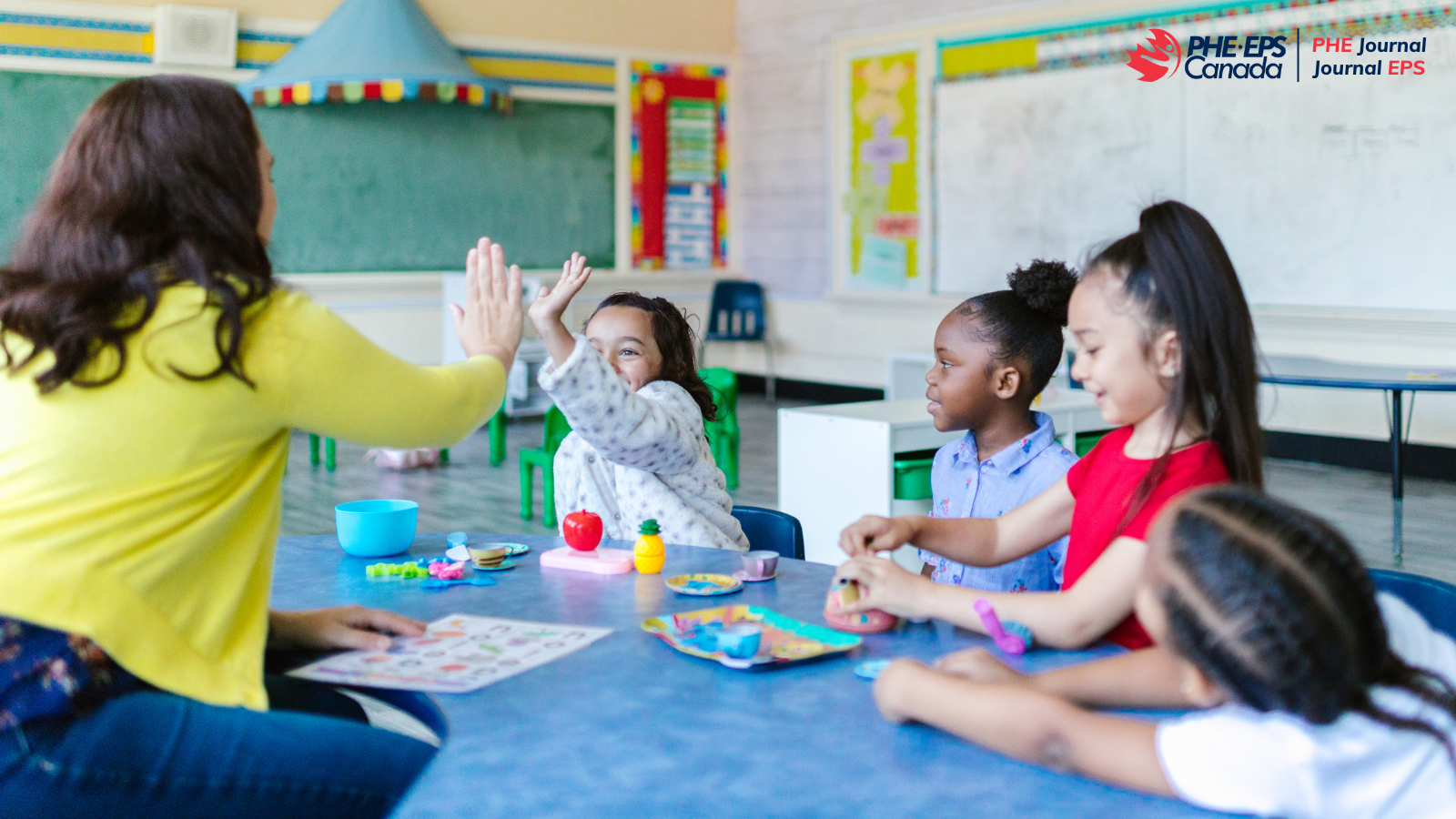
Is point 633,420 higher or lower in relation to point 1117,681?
higher

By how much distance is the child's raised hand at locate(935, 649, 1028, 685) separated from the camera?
109 centimetres

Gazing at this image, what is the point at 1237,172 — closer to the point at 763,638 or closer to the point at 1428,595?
the point at 1428,595

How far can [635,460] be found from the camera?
76.1 inches

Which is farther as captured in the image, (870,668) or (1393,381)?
(1393,381)

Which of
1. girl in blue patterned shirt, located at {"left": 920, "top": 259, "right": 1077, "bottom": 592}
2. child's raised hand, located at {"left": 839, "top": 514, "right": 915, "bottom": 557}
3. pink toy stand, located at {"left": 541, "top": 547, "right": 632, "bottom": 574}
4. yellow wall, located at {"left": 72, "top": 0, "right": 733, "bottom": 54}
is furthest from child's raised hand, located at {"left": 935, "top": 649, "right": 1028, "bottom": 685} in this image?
yellow wall, located at {"left": 72, "top": 0, "right": 733, "bottom": 54}

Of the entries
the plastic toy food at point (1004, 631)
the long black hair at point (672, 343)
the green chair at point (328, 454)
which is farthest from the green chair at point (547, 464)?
the plastic toy food at point (1004, 631)

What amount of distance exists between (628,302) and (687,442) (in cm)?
35

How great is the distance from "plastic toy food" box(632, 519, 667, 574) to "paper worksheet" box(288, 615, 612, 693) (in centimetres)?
25

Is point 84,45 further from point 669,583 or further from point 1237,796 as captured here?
point 1237,796

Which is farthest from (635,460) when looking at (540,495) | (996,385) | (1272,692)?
(540,495)

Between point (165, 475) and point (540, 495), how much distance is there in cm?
424

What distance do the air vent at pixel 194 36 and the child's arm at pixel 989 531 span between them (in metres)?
6.23

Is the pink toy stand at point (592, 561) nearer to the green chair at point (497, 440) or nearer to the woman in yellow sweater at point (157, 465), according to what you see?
the woman in yellow sweater at point (157, 465)

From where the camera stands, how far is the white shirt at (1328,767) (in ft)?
2.81
